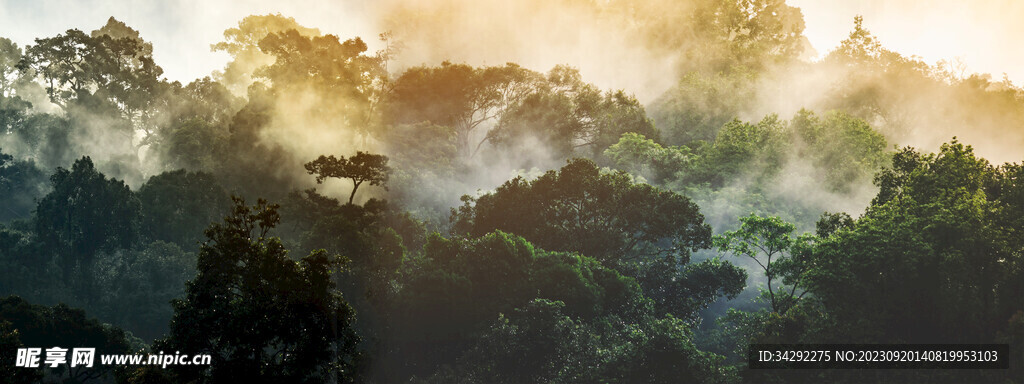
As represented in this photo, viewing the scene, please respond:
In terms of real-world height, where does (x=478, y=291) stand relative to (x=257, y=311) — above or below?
above

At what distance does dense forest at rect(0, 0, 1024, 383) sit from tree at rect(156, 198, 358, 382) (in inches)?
2.6

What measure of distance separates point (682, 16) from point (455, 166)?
44.4 metres

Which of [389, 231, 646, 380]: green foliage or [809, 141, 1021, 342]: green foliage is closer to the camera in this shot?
[809, 141, 1021, 342]: green foliage

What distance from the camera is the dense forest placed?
33625 mm

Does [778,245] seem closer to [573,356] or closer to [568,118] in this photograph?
[573,356]

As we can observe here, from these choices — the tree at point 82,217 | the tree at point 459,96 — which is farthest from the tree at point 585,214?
the tree at point 459,96

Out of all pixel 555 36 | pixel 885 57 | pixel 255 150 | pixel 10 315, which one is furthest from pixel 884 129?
pixel 10 315

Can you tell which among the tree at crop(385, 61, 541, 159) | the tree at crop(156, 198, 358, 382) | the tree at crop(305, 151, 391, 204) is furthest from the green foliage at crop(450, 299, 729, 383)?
the tree at crop(385, 61, 541, 159)

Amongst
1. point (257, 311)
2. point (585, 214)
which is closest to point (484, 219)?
point (585, 214)

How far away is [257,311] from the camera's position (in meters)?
22.5

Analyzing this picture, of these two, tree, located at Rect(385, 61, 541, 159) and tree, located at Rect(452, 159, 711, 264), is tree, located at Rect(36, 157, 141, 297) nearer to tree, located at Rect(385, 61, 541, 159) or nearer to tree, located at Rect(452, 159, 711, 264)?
tree, located at Rect(452, 159, 711, 264)

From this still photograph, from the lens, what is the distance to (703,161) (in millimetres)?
68875

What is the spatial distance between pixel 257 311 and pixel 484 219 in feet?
89.5

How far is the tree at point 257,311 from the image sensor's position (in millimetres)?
22484
